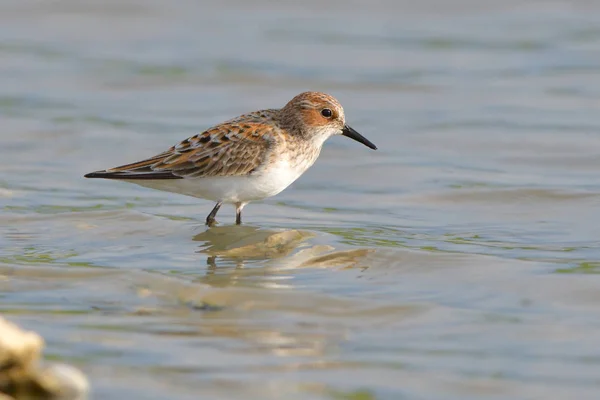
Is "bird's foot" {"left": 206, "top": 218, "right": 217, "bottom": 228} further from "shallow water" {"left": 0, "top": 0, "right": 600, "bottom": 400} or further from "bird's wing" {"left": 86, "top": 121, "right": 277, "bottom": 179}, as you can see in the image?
"bird's wing" {"left": 86, "top": 121, "right": 277, "bottom": 179}

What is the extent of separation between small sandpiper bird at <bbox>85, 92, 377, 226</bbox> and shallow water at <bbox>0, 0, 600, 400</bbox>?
0.49 m

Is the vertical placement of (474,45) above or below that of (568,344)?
above

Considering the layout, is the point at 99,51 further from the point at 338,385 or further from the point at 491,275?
the point at 338,385

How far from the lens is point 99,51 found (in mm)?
19438

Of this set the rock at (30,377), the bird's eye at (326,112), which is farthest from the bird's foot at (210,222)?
the rock at (30,377)

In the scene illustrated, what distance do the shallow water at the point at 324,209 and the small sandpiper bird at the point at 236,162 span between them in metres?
0.49

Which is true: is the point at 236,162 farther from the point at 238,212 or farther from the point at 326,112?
the point at 326,112

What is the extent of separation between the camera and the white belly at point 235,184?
10.2 m

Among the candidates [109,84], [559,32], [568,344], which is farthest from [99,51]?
[568,344]

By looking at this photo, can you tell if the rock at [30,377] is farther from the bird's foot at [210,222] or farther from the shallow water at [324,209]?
the bird's foot at [210,222]

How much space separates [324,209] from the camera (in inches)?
473

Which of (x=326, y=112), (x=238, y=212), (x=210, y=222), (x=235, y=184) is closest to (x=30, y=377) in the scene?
(x=235, y=184)

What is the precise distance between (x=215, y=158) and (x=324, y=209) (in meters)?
2.00

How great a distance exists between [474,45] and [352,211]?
27.8ft
